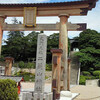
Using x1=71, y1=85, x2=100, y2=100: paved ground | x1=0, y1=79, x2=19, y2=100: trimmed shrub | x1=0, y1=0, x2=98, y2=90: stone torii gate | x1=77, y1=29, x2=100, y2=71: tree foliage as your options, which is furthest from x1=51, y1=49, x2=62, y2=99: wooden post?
x1=77, y1=29, x2=100, y2=71: tree foliage

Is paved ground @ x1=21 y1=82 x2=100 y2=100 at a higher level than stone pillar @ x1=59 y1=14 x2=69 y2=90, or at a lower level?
lower

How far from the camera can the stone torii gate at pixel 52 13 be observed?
11159mm

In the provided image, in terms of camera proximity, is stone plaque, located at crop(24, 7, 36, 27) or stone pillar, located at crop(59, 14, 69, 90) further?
stone plaque, located at crop(24, 7, 36, 27)

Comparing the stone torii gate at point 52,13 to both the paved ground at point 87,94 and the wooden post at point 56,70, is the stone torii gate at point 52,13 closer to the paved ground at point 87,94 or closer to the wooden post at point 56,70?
the wooden post at point 56,70

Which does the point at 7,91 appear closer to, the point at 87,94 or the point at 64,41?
the point at 64,41

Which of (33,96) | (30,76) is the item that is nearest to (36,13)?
(33,96)

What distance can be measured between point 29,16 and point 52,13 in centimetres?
167

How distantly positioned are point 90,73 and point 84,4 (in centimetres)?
2061

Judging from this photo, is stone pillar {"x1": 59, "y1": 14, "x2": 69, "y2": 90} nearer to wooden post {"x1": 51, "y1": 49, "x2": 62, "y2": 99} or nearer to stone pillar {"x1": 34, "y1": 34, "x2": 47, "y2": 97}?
wooden post {"x1": 51, "y1": 49, "x2": 62, "y2": 99}

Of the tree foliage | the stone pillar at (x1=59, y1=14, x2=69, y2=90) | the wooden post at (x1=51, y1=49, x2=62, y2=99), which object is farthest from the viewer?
the tree foliage

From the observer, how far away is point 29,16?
38.9 ft

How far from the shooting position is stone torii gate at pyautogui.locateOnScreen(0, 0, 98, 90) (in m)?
11.2

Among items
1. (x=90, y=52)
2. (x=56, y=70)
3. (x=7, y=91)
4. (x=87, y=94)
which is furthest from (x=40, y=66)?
(x=90, y=52)

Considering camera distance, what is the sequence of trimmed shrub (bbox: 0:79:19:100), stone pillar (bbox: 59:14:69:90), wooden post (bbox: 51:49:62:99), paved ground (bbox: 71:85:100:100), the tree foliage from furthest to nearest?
the tree foliage < paved ground (bbox: 71:85:100:100) < stone pillar (bbox: 59:14:69:90) < wooden post (bbox: 51:49:62:99) < trimmed shrub (bbox: 0:79:19:100)
